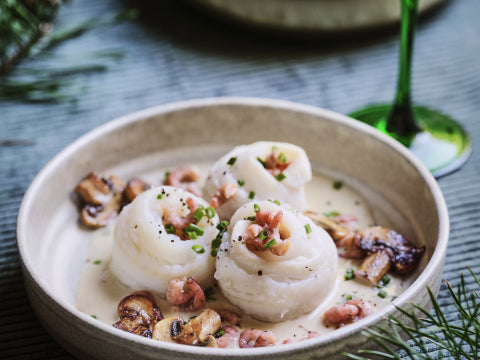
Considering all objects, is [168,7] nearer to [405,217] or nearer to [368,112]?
[368,112]

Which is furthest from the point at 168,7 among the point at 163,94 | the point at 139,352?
the point at 139,352

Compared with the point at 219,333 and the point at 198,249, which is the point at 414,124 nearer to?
the point at 198,249

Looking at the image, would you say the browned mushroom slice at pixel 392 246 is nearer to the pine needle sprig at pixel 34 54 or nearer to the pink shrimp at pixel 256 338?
the pink shrimp at pixel 256 338

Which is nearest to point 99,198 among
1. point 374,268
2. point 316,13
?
point 374,268

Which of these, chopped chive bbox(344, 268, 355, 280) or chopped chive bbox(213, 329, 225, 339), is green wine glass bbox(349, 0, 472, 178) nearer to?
chopped chive bbox(344, 268, 355, 280)

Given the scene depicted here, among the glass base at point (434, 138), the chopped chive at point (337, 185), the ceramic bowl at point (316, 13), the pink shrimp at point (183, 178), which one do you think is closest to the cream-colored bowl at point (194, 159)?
the chopped chive at point (337, 185)

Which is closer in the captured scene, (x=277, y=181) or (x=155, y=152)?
(x=277, y=181)

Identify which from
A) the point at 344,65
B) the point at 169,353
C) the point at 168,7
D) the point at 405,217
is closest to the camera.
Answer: the point at 169,353
